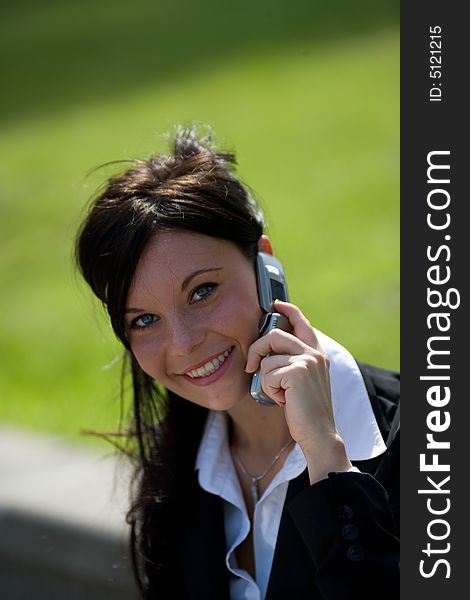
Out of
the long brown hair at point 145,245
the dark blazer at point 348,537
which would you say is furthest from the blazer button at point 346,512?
the long brown hair at point 145,245

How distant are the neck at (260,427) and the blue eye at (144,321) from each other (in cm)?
34

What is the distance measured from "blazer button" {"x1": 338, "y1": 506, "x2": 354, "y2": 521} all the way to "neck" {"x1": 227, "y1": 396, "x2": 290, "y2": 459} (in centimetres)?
55

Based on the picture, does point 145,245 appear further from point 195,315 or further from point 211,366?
point 211,366

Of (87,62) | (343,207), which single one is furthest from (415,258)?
(87,62)

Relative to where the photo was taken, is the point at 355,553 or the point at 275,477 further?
the point at 275,477

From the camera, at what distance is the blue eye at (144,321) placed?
264cm

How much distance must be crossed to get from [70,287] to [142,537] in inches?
175

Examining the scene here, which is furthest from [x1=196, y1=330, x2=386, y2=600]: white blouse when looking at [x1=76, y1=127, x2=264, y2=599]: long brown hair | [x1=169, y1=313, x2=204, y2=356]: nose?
[x1=169, y1=313, x2=204, y2=356]: nose

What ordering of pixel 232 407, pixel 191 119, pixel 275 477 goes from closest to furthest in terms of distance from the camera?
pixel 275 477
pixel 232 407
pixel 191 119

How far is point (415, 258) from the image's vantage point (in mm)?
2455

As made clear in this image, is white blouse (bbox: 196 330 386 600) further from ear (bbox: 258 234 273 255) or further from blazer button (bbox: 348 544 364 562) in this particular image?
blazer button (bbox: 348 544 364 562)

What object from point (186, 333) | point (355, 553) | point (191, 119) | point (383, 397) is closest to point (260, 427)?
point (383, 397)

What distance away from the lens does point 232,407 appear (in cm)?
288

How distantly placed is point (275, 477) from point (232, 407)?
0.22 meters
